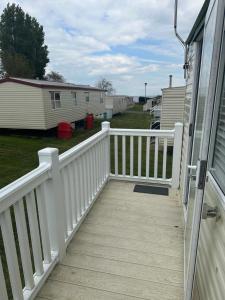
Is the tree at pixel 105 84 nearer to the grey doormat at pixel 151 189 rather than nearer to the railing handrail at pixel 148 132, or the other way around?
the railing handrail at pixel 148 132

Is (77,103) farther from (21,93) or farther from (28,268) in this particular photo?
Answer: (28,268)

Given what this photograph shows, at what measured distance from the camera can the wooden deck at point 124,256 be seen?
1828mm

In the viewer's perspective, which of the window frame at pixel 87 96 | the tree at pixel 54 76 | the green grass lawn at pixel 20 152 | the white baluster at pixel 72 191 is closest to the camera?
the white baluster at pixel 72 191

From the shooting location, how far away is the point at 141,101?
141 feet

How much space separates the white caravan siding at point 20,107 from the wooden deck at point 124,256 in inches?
366

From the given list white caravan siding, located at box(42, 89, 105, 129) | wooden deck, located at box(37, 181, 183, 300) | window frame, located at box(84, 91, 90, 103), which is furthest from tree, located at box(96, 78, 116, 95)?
wooden deck, located at box(37, 181, 183, 300)

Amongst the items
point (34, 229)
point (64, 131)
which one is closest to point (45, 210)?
point (34, 229)

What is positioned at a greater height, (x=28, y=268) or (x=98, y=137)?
(x=98, y=137)

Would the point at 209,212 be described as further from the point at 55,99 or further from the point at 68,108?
the point at 68,108

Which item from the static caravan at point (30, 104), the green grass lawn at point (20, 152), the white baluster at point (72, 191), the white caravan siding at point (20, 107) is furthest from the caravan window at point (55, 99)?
the white baluster at point (72, 191)

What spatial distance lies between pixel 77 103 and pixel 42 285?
46.8 feet

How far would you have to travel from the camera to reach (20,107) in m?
11.7

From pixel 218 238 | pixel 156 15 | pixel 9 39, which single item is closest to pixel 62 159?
pixel 218 238

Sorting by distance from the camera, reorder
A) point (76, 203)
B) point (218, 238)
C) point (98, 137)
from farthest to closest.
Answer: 1. point (98, 137)
2. point (76, 203)
3. point (218, 238)
